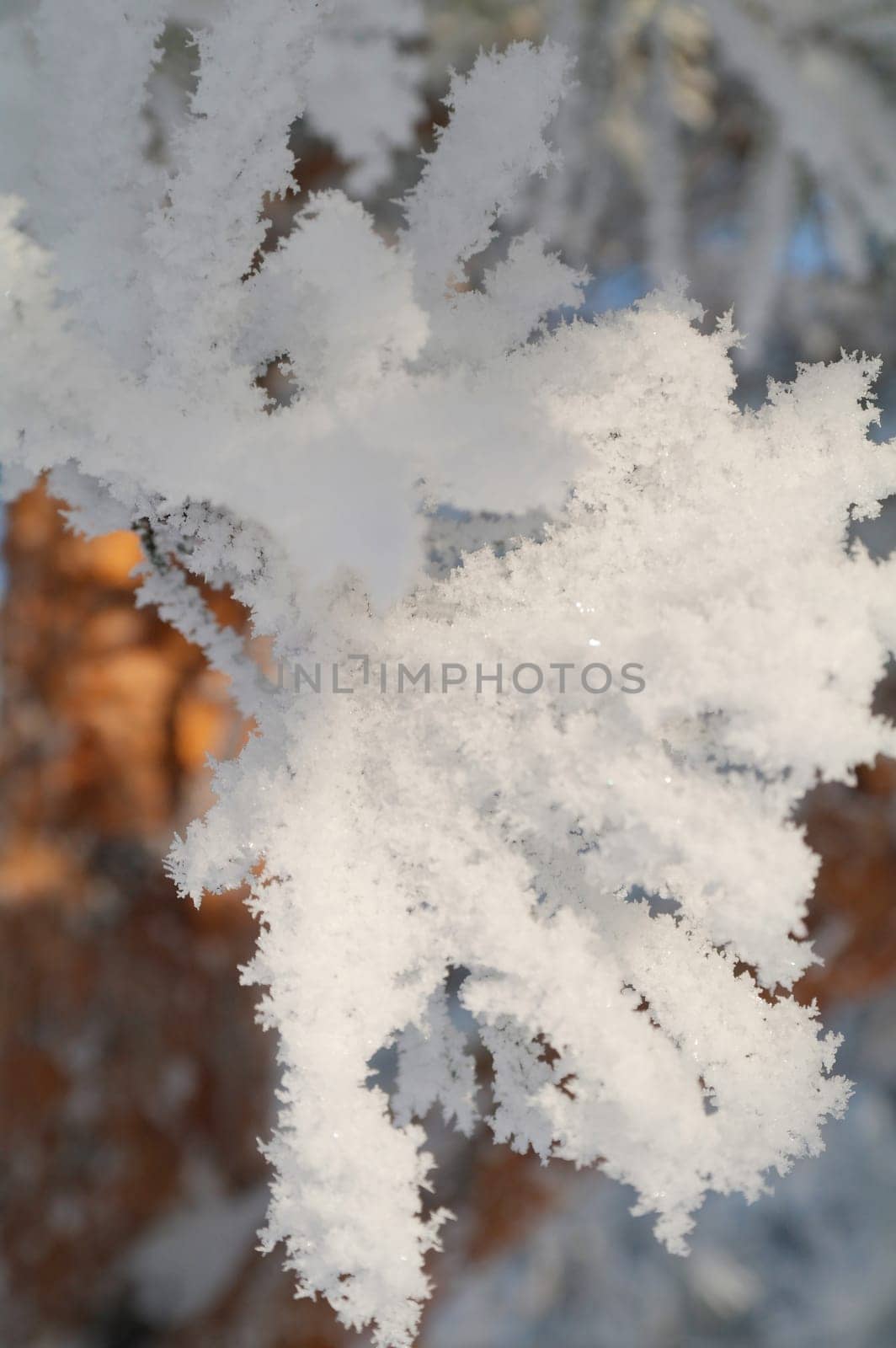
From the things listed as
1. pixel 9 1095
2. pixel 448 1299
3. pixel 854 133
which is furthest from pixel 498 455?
pixel 9 1095

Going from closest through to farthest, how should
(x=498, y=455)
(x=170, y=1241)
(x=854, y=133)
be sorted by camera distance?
(x=498, y=455), (x=854, y=133), (x=170, y=1241)

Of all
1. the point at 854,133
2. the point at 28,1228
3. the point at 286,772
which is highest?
the point at 854,133

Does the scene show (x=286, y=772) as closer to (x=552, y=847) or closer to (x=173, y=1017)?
(x=552, y=847)

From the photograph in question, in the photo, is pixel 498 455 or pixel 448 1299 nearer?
pixel 498 455

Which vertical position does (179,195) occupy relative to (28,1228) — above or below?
above

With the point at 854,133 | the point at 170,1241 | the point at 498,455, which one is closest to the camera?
the point at 498,455
